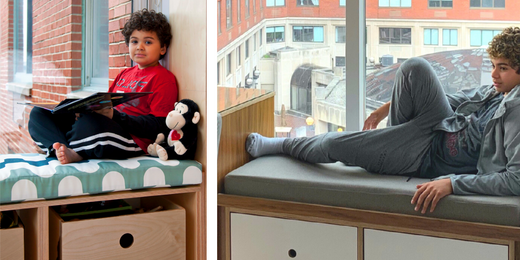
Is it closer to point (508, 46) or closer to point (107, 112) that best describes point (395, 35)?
point (508, 46)

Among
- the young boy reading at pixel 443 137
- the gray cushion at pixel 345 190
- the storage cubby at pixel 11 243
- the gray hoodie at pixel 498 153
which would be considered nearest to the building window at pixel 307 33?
the young boy reading at pixel 443 137

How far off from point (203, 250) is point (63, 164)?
52cm

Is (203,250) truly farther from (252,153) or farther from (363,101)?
(363,101)

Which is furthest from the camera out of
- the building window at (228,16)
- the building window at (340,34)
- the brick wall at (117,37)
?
the brick wall at (117,37)

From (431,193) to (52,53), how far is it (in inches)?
67.0

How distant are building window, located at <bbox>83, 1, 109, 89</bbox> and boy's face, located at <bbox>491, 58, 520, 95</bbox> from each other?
5.48ft

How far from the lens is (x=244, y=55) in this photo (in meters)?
1.69

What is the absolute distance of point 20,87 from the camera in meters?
1.91

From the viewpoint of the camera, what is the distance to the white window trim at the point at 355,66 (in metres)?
1.50

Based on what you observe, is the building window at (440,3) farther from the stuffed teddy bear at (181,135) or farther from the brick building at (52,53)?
the brick building at (52,53)

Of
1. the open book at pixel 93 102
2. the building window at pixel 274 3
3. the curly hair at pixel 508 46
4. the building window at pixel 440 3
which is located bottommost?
the open book at pixel 93 102

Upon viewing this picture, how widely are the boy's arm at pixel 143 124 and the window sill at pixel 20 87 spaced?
650mm

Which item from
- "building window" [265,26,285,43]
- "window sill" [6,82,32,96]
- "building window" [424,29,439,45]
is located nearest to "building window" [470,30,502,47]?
"building window" [424,29,439,45]

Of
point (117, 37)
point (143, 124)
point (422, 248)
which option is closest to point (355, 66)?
point (422, 248)
